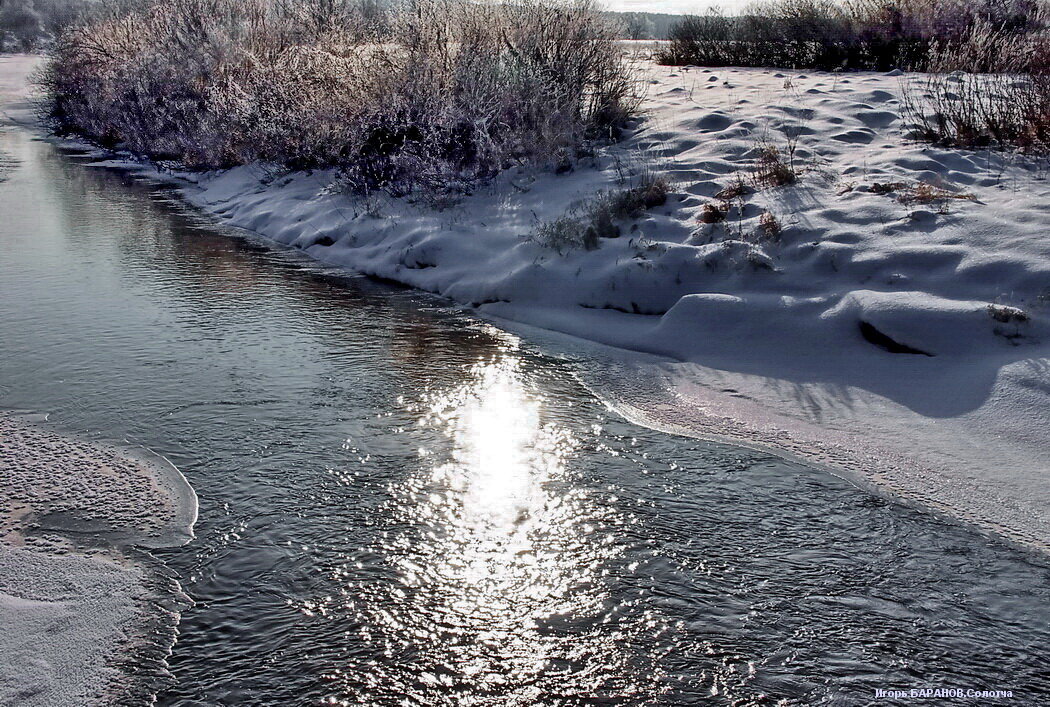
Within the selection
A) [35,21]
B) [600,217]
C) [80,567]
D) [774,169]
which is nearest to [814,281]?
[774,169]

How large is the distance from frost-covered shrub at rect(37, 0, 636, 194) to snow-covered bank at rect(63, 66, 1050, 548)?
0.79 meters

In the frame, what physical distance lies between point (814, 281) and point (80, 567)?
5.26 metres

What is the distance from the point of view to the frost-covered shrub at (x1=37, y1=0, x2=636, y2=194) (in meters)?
11.3

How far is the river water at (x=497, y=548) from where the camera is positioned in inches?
121

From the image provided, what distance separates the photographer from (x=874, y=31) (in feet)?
50.6

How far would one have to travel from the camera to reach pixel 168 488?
171 inches

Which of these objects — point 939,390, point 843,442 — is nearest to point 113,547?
point 843,442

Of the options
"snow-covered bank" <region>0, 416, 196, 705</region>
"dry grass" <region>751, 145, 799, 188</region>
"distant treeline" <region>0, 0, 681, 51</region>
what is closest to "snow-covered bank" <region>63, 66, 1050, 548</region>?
"dry grass" <region>751, 145, 799, 188</region>

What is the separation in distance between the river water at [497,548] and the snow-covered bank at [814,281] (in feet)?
1.90

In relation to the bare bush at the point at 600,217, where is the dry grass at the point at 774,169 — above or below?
above

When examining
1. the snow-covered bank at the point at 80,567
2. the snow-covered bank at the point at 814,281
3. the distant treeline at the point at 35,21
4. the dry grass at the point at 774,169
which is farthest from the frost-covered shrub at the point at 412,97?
the distant treeline at the point at 35,21

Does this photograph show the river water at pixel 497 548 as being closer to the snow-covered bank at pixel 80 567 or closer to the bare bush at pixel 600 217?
the snow-covered bank at pixel 80 567

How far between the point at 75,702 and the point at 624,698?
1.84 m

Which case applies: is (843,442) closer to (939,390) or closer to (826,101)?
(939,390)
